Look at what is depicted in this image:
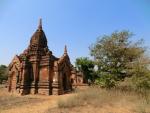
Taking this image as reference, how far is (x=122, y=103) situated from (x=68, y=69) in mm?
Answer: 13412

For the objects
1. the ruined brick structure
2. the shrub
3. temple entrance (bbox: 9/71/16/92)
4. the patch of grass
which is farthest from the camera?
temple entrance (bbox: 9/71/16/92)

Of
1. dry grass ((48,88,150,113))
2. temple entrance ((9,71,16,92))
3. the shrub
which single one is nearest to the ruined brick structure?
temple entrance ((9,71,16,92))

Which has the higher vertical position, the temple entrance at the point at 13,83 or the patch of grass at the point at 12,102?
the temple entrance at the point at 13,83

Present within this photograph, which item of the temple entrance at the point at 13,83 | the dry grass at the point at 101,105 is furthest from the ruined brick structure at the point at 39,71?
the dry grass at the point at 101,105

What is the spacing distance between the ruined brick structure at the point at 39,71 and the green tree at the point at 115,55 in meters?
4.59

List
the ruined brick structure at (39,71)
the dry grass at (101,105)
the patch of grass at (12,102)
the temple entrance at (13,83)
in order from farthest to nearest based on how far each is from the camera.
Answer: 1. the temple entrance at (13,83)
2. the ruined brick structure at (39,71)
3. the patch of grass at (12,102)
4. the dry grass at (101,105)

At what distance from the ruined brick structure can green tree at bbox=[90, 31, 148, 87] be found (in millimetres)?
4591

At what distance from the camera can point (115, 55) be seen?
1942 centimetres

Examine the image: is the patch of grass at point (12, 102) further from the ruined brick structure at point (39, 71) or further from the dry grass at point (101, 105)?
the ruined brick structure at point (39, 71)

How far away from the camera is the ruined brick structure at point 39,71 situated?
2105 cm

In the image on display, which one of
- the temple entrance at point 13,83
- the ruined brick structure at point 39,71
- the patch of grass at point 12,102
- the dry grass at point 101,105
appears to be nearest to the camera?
the dry grass at point 101,105

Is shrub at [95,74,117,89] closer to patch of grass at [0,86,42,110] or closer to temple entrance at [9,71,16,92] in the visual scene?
patch of grass at [0,86,42,110]

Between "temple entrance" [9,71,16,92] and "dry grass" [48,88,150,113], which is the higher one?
"temple entrance" [9,71,16,92]

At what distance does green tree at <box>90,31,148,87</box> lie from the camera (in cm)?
1889
